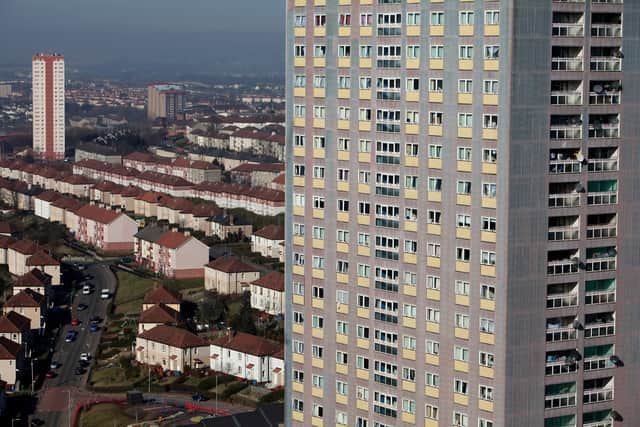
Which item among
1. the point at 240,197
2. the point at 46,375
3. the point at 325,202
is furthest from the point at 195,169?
the point at 325,202

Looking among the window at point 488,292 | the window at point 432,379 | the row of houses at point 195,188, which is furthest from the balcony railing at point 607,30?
the row of houses at point 195,188

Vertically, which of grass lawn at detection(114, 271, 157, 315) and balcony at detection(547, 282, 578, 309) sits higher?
balcony at detection(547, 282, 578, 309)

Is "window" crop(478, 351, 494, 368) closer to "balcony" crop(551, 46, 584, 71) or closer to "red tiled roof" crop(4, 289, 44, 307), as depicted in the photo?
"balcony" crop(551, 46, 584, 71)

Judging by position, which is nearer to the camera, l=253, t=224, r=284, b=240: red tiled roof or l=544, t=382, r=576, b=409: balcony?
l=544, t=382, r=576, b=409: balcony

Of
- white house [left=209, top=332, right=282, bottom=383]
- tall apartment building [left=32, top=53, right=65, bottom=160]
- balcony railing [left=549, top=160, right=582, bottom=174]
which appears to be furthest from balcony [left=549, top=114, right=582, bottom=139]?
tall apartment building [left=32, top=53, right=65, bottom=160]

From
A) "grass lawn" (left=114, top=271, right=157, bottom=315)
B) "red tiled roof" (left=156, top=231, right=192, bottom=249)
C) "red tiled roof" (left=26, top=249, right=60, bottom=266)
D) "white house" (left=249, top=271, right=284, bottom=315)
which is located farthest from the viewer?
"red tiled roof" (left=156, top=231, right=192, bottom=249)

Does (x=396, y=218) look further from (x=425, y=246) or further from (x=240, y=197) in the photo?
(x=240, y=197)

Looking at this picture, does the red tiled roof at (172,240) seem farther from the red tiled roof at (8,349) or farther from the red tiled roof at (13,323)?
the red tiled roof at (8,349)
